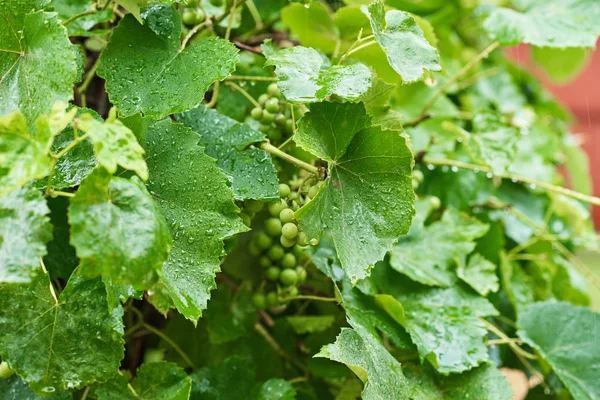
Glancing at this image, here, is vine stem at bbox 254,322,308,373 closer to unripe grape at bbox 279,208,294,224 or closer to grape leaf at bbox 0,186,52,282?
unripe grape at bbox 279,208,294,224

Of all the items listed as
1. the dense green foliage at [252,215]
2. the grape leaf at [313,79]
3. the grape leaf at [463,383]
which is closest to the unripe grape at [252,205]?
the dense green foliage at [252,215]

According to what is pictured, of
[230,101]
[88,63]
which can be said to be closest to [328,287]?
[230,101]

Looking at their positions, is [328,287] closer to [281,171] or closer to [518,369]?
[281,171]

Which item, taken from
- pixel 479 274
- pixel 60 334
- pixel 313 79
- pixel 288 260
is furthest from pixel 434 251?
pixel 60 334

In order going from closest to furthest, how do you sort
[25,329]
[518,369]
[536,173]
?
[25,329] → [518,369] → [536,173]

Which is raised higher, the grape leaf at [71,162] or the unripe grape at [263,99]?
the grape leaf at [71,162]

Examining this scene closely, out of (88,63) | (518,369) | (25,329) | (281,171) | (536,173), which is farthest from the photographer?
(536,173)

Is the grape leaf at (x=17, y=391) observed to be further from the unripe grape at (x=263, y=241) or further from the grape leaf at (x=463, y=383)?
the grape leaf at (x=463, y=383)

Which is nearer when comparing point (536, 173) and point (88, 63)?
point (88, 63)
